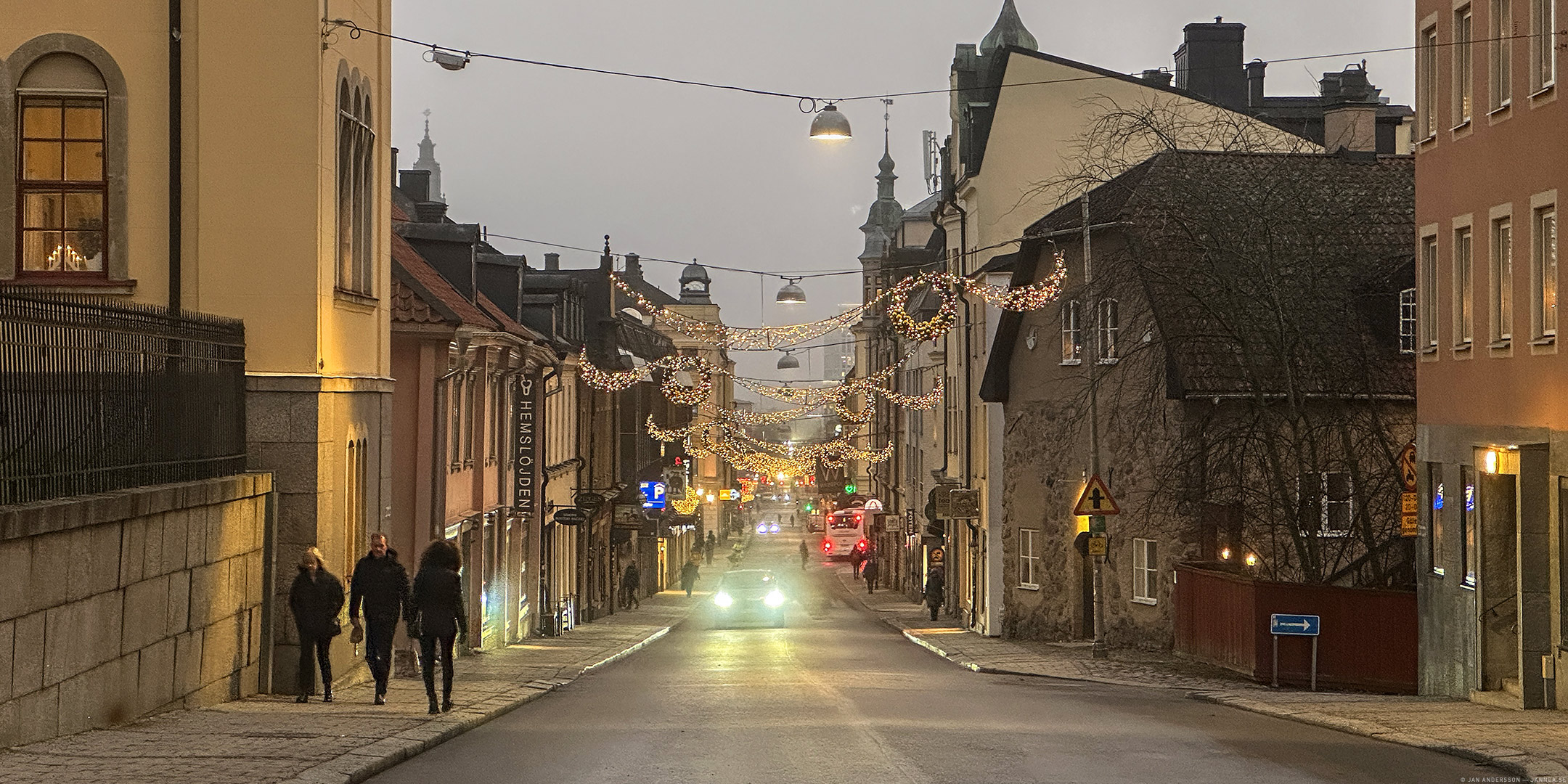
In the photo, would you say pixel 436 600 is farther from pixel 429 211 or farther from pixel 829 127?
pixel 429 211

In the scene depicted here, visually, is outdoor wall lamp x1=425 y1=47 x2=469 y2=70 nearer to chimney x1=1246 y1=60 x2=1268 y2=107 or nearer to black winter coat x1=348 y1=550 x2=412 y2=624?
black winter coat x1=348 y1=550 x2=412 y2=624

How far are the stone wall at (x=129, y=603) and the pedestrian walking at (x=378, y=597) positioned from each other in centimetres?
111

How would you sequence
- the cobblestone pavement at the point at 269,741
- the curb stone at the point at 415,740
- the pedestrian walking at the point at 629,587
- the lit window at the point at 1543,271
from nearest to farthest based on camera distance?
the cobblestone pavement at the point at 269,741, the curb stone at the point at 415,740, the lit window at the point at 1543,271, the pedestrian walking at the point at 629,587

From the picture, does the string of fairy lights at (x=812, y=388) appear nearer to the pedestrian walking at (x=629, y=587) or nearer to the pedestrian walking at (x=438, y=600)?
the pedestrian walking at (x=629, y=587)

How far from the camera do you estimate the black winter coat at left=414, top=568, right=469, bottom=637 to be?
51.9 feet

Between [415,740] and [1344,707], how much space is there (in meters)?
10.1

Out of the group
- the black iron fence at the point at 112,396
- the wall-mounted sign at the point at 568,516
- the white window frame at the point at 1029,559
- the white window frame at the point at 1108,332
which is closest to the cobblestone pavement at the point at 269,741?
the black iron fence at the point at 112,396

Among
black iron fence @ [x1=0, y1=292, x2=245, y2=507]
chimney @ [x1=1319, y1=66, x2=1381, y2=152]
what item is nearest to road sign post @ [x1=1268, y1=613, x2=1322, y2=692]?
black iron fence @ [x1=0, y1=292, x2=245, y2=507]

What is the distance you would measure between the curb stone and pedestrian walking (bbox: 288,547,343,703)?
1569 millimetres

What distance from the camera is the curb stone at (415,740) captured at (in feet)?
37.1

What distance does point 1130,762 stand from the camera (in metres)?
12.7

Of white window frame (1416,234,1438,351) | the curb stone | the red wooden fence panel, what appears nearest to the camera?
the curb stone

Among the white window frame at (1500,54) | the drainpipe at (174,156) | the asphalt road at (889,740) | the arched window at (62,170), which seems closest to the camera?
the asphalt road at (889,740)

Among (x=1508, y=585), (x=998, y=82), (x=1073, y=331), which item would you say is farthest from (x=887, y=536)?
(x=1508, y=585)
